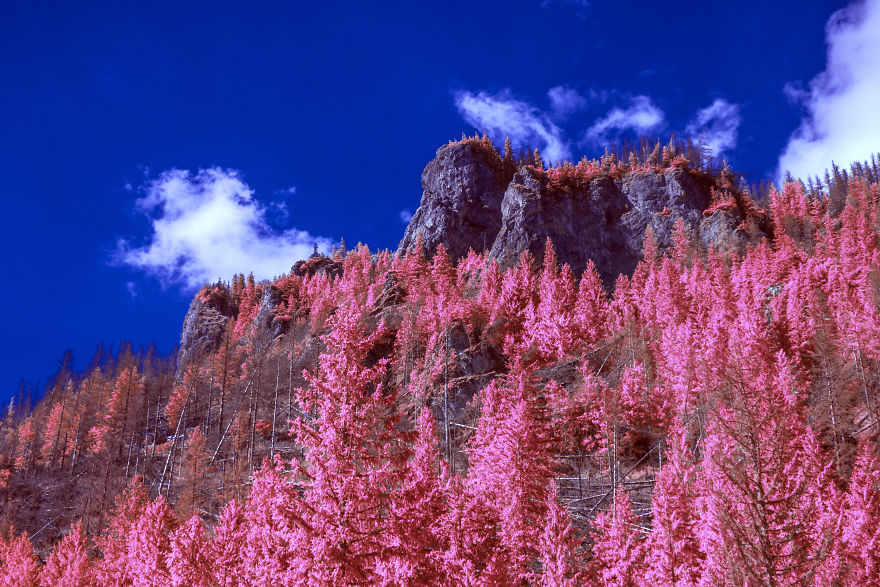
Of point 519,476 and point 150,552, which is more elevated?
point 519,476

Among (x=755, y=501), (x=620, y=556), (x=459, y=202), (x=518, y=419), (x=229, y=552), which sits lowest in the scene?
(x=620, y=556)

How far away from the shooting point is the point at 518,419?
24.3 metres

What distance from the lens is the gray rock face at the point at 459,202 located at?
9631 centimetres

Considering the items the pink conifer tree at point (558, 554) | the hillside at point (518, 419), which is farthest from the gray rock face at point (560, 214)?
the pink conifer tree at point (558, 554)

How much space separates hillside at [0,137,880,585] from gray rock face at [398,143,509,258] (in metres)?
0.57

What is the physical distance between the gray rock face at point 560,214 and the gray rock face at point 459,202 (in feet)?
0.55

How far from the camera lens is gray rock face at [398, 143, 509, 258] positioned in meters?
96.3

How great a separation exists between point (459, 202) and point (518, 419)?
7773 centimetres

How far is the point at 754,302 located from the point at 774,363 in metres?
10.3

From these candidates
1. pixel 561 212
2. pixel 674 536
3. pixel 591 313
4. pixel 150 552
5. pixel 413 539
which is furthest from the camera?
pixel 561 212

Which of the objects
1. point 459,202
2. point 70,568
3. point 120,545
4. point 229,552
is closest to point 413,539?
point 229,552

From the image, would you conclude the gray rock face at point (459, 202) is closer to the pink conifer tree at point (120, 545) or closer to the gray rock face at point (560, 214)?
the gray rock face at point (560, 214)

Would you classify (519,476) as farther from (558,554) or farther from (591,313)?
(591,313)

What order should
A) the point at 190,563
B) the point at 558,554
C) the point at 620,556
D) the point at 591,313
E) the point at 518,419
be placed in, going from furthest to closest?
the point at 591,313 → the point at 518,419 → the point at 190,563 → the point at 620,556 → the point at 558,554
